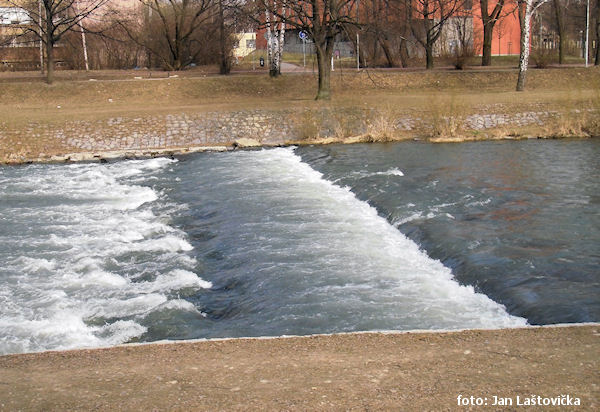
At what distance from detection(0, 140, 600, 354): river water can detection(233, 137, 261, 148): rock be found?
567 centimetres

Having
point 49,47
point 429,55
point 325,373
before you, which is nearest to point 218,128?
point 49,47

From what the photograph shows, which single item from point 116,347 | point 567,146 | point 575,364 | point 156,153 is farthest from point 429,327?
point 156,153

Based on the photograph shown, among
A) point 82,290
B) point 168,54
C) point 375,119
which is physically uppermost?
point 168,54

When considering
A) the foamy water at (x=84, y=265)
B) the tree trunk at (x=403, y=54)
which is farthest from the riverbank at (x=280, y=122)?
the tree trunk at (x=403, y=54)

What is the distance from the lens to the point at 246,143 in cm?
2773

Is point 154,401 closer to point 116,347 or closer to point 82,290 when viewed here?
point 116,347

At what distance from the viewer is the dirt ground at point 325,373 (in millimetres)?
6168

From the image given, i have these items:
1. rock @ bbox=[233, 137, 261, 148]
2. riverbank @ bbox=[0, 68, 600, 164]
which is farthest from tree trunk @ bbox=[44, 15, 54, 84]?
rock @ bbox=[233, 137, 261, 148]

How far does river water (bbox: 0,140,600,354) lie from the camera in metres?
9.90

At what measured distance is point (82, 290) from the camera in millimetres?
11531

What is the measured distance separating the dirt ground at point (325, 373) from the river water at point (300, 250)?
1.69m

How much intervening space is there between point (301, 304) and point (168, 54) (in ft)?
130

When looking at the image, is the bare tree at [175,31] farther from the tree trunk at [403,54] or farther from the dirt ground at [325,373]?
the dirt ground at [325,373]

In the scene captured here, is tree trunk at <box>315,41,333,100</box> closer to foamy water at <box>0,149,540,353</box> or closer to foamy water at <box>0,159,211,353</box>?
foamy water at <box>0,149,540,353</box>
